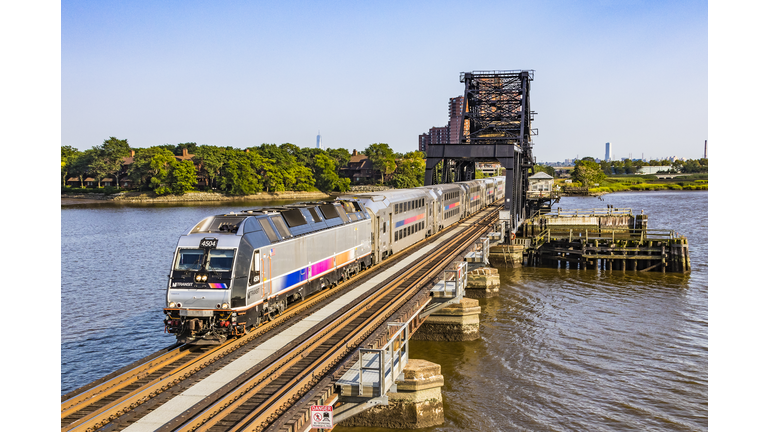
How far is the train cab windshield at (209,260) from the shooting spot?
19.3 meters

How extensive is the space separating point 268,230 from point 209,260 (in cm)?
285

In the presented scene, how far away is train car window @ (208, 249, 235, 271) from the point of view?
19.3 metres

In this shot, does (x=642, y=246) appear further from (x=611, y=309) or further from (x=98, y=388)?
(x=98, y=388)

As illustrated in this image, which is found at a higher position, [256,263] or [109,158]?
[109,158]

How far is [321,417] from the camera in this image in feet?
44.9

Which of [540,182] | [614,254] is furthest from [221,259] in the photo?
[540,182]

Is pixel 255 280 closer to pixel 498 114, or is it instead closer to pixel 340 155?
pixel 498 114

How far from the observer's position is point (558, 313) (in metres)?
39.3

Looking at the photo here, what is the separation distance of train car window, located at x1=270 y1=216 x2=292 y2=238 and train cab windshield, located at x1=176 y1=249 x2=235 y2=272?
337 cm

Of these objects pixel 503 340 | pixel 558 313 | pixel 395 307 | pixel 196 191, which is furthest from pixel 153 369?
pixel 196 191

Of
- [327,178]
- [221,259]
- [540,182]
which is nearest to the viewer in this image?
[221,259]

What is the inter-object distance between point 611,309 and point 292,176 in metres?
120

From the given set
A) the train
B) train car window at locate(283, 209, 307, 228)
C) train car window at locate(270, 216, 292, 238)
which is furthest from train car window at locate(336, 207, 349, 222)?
train car window at locate(270, 216, 292, 238)

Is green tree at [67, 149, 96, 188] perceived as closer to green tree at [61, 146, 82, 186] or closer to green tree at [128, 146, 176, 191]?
green tree at [61, 146, 82, 186]
